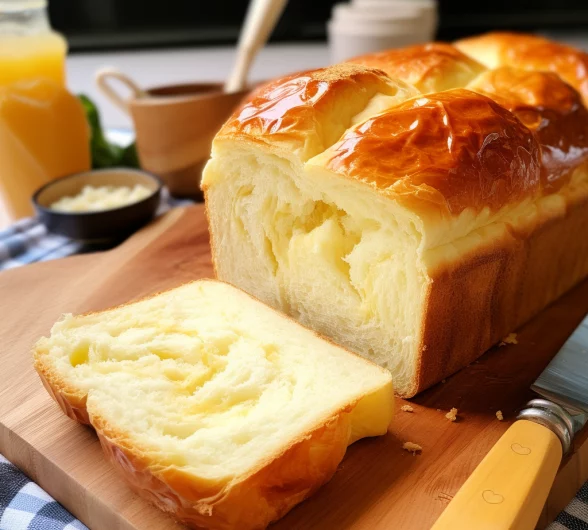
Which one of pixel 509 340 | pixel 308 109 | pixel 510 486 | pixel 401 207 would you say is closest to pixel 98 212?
pixel 308 109

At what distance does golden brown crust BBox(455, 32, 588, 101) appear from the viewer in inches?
122

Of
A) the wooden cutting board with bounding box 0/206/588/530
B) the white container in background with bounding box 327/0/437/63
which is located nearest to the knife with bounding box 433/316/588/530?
the wooden cutting board with bounding box 0/206/588/530

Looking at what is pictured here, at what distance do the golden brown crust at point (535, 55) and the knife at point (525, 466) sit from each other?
157 centimetres

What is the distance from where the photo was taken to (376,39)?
13.6ft

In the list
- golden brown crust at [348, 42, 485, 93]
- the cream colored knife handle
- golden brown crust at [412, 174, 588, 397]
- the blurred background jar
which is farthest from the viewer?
the blurred background jar

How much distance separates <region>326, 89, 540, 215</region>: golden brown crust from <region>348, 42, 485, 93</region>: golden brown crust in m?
0.42

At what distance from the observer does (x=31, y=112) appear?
3.45 metres

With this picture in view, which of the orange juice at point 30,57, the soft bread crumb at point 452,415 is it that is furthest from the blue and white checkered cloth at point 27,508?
the orange juice at point 30,57

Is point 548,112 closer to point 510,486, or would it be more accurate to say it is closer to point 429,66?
point 429,66

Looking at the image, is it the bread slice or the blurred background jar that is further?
the blurred background jar

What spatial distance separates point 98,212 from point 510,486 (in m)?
2.16

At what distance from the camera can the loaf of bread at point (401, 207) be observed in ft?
6.62

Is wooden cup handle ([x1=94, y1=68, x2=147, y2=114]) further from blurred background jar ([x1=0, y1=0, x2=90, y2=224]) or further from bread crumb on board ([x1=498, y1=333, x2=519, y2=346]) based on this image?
bread crumb on board ([x1=498, y1=333, x2=519, y2=346])

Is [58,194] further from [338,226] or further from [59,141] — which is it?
[338,226]
